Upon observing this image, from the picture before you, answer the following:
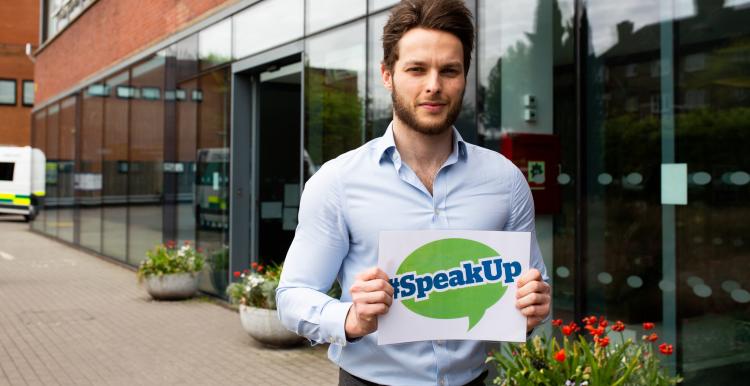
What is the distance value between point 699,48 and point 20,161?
30.4 m

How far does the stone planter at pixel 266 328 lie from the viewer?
8.05 m

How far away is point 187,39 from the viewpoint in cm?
1267

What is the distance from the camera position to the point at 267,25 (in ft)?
33.3

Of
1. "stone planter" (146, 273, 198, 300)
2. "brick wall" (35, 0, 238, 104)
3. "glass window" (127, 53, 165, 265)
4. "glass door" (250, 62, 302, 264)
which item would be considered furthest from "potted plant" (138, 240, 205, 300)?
"brick wall" (35, 0, 238, 104)

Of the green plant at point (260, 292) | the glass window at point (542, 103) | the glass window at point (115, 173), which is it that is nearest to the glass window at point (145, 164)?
the glass window at point (115, 173)

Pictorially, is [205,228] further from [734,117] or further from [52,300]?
[734,117]

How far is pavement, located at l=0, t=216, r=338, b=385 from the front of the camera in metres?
7.08

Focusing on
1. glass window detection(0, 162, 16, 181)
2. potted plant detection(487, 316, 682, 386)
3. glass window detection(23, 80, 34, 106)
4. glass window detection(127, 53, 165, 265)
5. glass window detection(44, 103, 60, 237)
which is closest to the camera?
potted plant detection(487, 316, 682, 386)

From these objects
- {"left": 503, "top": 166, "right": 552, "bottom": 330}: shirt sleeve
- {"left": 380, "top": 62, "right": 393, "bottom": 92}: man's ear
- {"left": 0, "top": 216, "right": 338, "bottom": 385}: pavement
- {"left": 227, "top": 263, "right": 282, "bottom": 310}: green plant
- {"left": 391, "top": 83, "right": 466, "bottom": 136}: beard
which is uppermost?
{"left": 380, "top": 62, "right": 393, "bottom": 92}: man's ear

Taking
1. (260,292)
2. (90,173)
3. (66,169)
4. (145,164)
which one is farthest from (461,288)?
(66,169)

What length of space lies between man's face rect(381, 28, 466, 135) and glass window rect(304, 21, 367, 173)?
6280 millimetres

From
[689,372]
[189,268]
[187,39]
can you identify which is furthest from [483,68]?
[187,39]

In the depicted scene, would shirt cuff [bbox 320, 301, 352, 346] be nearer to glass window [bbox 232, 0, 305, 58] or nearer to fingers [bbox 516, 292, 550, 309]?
fingers [bbox 516, 292, 550, 309]

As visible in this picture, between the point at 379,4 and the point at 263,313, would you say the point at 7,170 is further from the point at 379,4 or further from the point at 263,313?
the point at 379,4
